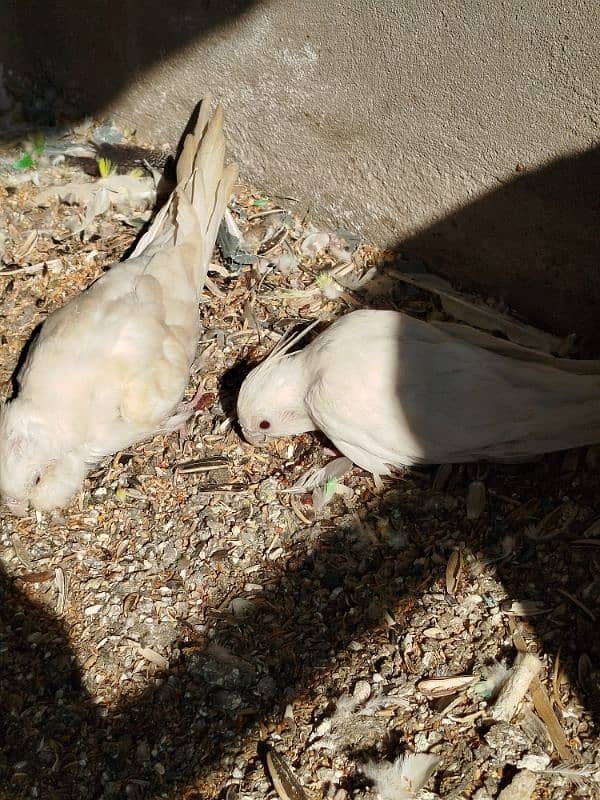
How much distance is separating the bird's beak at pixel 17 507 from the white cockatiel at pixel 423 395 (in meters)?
1.06

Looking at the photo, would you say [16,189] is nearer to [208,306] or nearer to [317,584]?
[208,306]

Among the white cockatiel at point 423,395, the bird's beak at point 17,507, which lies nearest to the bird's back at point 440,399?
the white cockatiel at point 423,395

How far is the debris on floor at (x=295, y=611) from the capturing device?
273 centimetres

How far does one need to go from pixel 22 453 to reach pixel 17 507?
0.91ft

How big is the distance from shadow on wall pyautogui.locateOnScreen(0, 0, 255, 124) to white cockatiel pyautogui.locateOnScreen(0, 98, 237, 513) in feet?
4.12

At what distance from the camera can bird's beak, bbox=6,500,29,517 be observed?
3447mm

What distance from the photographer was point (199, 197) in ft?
12.9

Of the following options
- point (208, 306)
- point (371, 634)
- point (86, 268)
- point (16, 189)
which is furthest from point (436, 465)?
point (16, 189)

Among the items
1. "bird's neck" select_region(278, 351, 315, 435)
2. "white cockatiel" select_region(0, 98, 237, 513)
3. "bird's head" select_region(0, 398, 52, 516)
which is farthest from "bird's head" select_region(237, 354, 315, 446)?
"bird's head" select_region(0, 398, 52, 516)

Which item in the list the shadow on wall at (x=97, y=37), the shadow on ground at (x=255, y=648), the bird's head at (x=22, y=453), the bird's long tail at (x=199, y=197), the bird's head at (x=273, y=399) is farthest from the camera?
the shadow on wall at (x=97, y=37)

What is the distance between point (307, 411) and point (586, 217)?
1.48 m

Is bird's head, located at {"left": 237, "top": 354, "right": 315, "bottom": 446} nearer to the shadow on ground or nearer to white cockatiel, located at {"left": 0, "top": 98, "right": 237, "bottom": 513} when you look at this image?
white cockatiel, located at {"left": 0, "top": 98, "right": 237, "bottom": 513}

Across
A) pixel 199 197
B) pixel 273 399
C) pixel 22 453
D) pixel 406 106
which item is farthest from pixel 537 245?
pixel 22 453

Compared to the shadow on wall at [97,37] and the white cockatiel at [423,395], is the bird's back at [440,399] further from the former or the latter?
the shadow on wall at [97,37]
